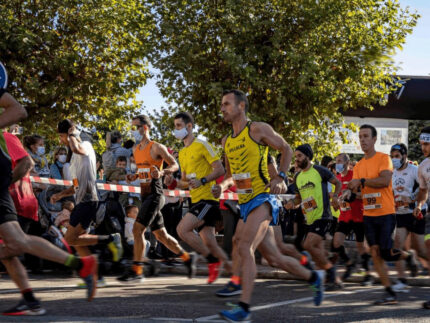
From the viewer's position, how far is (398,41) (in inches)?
962

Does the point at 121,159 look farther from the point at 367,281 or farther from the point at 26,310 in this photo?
the point at 26,310

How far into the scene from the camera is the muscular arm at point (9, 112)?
18.5 ft

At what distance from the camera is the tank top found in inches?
371

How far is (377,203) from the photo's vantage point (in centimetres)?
820

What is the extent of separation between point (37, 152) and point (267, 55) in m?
11.7

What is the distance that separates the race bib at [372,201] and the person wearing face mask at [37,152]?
5928 mm

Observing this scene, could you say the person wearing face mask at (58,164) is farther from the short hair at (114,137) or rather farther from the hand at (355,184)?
the hand at (355,184)

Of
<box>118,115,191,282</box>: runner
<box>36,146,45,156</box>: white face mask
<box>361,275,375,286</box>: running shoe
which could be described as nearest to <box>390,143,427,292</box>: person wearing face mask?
<box>361,275,375,286</box>: running shoe

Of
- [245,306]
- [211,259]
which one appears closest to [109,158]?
[211,259]

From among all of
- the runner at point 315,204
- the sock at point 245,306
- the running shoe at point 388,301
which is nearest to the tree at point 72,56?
the runner at point 315,204

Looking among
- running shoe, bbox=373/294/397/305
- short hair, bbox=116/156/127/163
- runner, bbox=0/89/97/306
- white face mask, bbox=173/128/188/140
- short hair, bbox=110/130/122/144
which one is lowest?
running shoe, bbox=373/294/397/305

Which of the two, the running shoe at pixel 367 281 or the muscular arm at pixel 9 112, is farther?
the running shoe at pixel 367 281

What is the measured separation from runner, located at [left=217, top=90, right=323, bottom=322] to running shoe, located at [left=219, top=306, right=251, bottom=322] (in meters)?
0.64

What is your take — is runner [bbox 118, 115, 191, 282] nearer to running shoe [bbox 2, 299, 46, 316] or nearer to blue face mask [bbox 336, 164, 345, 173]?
running shoe [bbox 2, 299, 46, 316]
